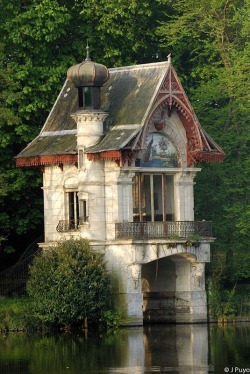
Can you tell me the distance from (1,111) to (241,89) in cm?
1118

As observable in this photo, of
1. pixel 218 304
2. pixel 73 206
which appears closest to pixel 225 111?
pixel 73 206

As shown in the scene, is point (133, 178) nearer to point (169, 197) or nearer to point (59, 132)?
point (169, 197)

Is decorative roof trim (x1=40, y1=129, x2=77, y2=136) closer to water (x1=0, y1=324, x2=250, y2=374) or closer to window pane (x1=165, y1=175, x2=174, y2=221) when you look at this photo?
window pane (x1=165, y1=175, x2=174, y2=221)

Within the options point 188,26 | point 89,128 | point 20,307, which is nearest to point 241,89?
point 188,26

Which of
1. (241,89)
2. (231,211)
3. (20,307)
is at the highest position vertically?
(241,89)

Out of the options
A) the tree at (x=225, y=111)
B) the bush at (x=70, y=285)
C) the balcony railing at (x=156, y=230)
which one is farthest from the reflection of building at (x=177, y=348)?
the tree at (x=225, y=111)

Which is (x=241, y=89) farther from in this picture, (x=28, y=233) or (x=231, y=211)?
(x=28, y=233)

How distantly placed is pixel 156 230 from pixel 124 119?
4584mm

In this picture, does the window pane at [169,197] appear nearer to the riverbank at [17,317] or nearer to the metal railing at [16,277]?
the metal railing at [16,277]

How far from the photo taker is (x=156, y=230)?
209ft

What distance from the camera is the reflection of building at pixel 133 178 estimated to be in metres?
63.4

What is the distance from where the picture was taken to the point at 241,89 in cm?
7000

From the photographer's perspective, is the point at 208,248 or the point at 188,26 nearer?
the point at 208,248

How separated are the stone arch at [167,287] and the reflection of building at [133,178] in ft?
0.13
